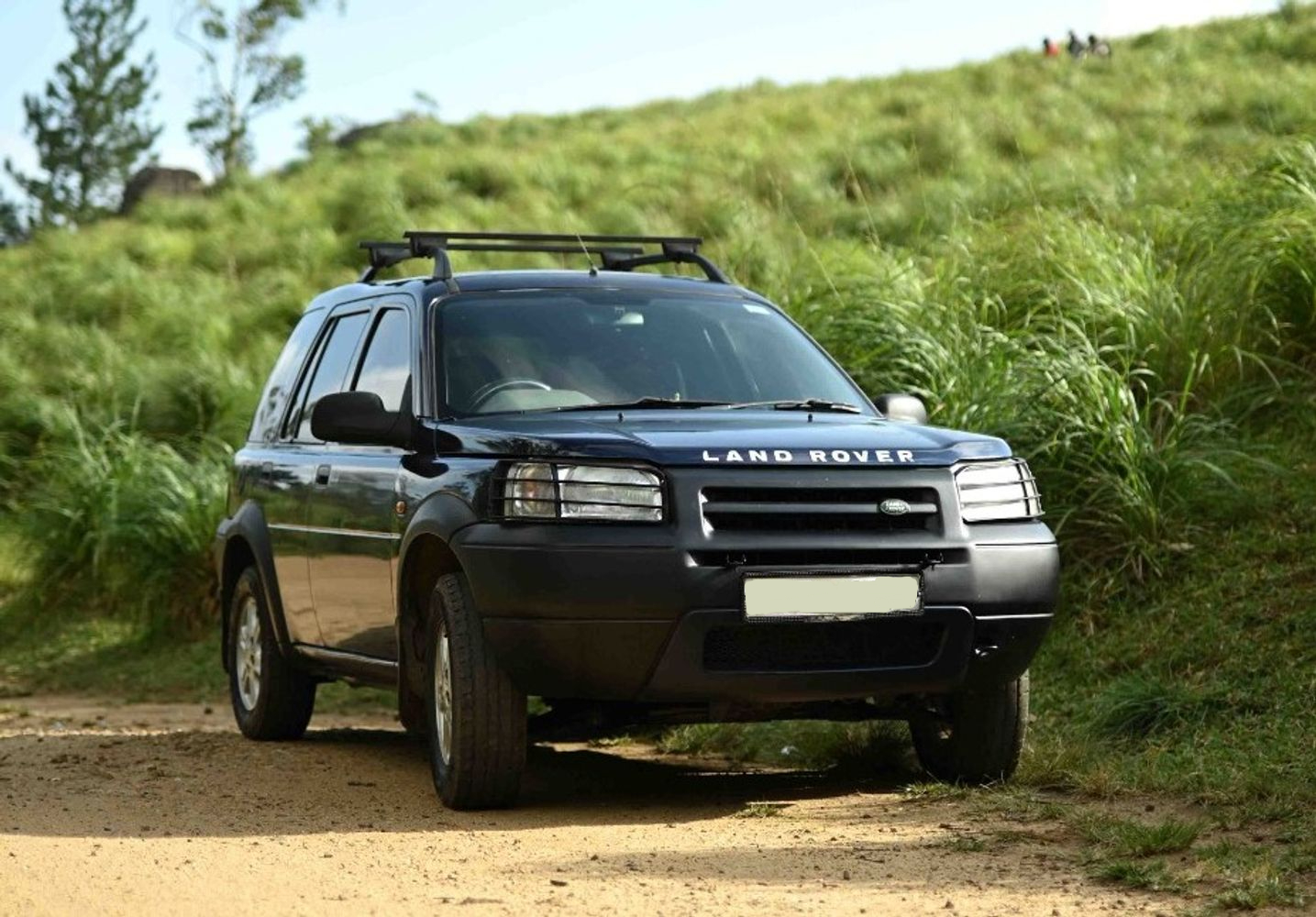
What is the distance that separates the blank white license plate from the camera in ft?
20.2

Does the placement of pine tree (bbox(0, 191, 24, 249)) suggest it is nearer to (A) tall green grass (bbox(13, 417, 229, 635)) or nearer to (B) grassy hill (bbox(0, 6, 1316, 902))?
(B) grassy hill (bbox(0, 6, 1316, 902))

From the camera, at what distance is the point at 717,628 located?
244 inches

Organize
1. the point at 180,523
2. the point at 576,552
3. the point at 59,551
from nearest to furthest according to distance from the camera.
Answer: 1. the point at 576,552
2. the point at 180,523
3. the point at 59,551

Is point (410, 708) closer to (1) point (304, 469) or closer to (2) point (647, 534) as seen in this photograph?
(1) point (304, 469)

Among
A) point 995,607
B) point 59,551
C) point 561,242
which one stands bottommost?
point 59,551

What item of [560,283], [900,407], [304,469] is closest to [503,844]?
[900,407]

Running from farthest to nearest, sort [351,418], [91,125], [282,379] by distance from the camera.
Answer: [91,125]
[282,379]
[351,418]

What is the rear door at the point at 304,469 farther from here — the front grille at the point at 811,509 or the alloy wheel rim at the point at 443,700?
the front grille at the point at 811,509

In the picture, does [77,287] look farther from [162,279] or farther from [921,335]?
[921,335]

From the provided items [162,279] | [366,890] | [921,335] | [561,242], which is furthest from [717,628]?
[162,279]

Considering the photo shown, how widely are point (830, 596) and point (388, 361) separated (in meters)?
2.32

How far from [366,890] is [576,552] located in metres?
1.25

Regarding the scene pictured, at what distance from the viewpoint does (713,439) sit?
251 inches

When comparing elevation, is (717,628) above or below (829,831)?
above
